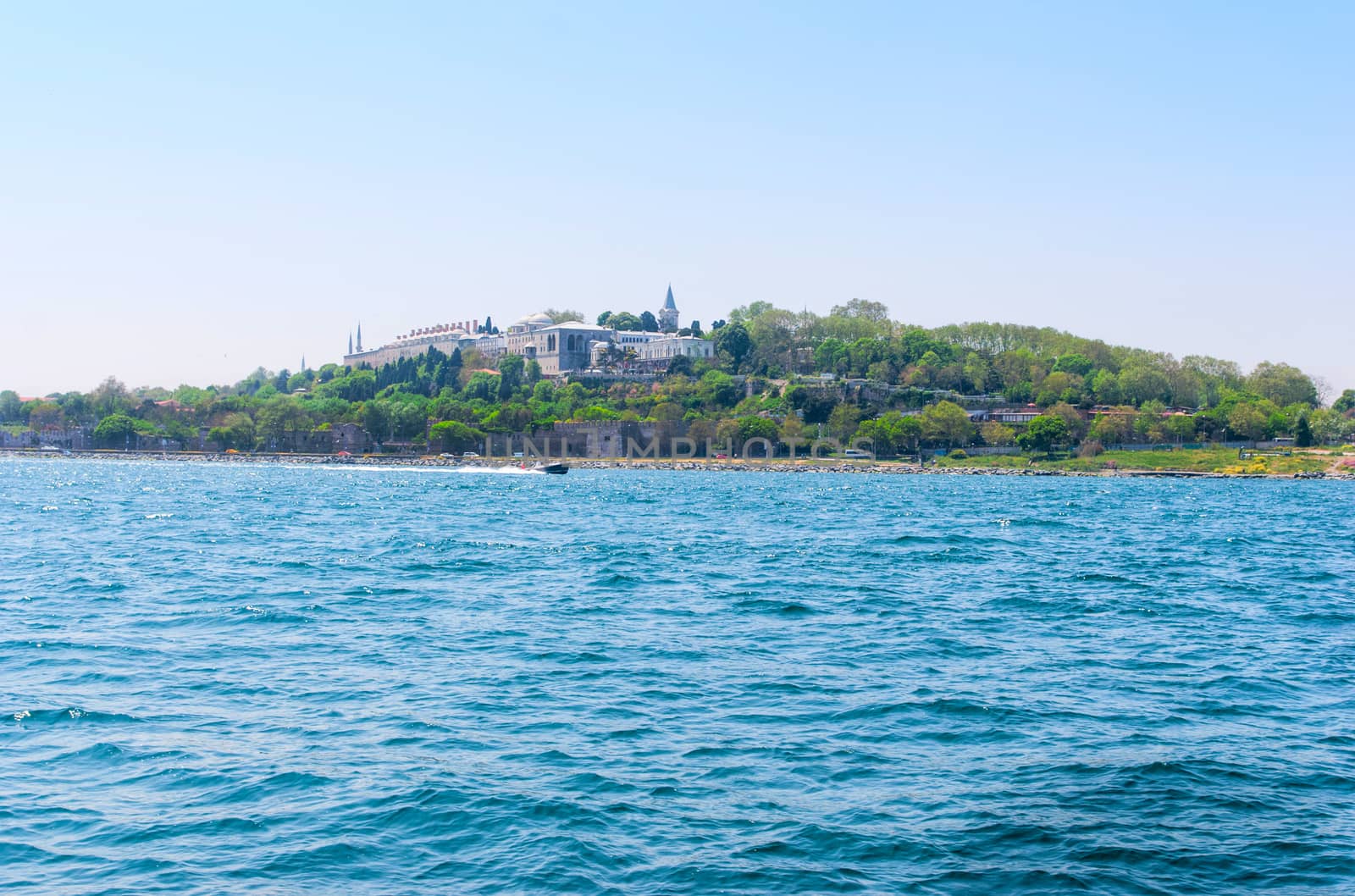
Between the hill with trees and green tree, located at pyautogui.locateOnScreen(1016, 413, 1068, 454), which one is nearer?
green tree, located at pyautogui.locateOnScreen(1016, 413, 1068, 454)

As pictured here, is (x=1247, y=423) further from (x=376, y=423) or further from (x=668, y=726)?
(x=668, y=726)

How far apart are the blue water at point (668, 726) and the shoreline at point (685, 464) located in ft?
321

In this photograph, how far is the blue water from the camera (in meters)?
9.80

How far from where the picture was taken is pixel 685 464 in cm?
14112

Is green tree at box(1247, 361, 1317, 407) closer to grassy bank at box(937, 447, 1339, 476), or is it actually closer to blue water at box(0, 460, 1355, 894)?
grassy bank at box(937, 447, 1339, 476)

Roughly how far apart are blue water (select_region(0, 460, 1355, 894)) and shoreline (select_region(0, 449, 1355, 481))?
98.0 metres

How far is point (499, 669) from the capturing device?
55.2ft

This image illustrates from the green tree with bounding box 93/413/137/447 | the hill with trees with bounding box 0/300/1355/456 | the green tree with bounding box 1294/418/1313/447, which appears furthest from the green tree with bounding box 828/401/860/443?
the green tree with bounding box 93/413/137/447

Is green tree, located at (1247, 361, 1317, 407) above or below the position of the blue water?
above

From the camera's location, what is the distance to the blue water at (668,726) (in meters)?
9.80

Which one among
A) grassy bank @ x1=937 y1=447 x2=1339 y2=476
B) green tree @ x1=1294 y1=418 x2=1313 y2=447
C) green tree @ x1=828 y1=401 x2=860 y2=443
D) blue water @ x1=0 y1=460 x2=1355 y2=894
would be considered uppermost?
green tree @ x1=828 y1=401 x2=860 y2=443

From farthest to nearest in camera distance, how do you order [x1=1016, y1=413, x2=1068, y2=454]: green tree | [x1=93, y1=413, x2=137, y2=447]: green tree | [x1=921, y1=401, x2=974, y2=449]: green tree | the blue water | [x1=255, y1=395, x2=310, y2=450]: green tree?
[x1=93, y1=413, x2=137, y2=447]: green tree < [x1=255, y1=395, x2=310, y2=450]: green tree < [x1=921, y1=401, x2=974, y2=449]: green tree < [x1=1016, y1=413, x2=1068, y2=454]: green tree < the blue water

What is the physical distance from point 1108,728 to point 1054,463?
423 feet

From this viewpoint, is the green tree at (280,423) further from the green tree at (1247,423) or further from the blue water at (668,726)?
the blue water at (668,726)
